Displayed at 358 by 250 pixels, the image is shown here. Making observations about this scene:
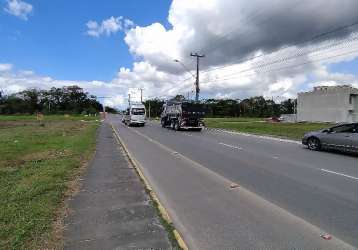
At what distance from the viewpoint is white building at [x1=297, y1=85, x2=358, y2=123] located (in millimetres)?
78062

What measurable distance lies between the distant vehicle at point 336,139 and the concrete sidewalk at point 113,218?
36.0ft

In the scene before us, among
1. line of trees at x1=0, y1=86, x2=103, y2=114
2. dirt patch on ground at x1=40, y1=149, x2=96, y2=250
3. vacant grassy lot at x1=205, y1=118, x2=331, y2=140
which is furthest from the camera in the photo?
line of trees at x1=0, y1=86, x2=103, y2=114

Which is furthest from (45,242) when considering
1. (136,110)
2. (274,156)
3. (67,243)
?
(136,110)

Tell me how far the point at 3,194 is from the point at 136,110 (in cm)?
4559

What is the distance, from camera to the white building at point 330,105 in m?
78.1

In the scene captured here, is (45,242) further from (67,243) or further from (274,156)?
(274,156)

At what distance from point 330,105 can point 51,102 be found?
12573 centimetres

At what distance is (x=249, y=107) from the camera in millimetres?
167625

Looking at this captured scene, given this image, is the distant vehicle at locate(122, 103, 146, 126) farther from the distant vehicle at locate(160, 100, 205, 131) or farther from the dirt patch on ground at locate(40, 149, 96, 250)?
the dirt patch on ground at locate(40, 149, 96, 250)

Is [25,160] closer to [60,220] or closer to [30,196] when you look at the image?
[30,196]

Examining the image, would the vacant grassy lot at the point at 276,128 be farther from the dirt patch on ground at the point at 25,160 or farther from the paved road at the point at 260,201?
the dirt patch on ground at the point at 25,160

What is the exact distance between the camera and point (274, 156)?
55.9ft

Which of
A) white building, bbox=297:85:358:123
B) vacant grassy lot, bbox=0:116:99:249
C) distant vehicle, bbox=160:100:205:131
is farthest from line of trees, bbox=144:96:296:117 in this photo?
vacant grassy lot, bbox=0:116:99:249

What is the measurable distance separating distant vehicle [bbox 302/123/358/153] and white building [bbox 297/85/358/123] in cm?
6162
